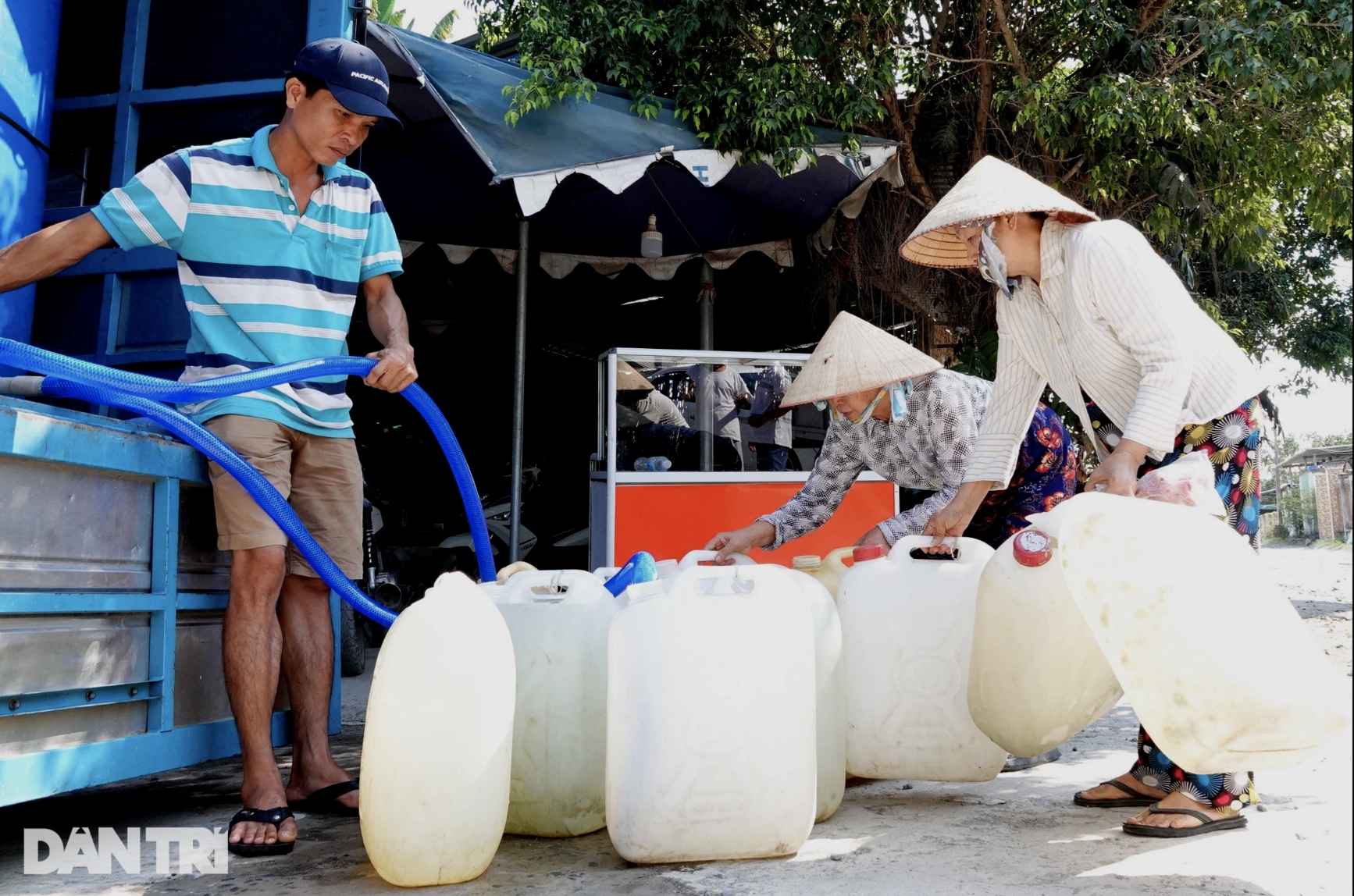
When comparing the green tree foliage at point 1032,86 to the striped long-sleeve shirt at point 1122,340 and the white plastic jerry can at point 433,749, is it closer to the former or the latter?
the striped long-sleeve shirt at point 1122,340

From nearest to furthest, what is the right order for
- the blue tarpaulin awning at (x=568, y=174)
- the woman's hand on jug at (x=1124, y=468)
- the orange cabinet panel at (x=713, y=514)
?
the woman's hand on jug at (x=1124, y=468) < the blue tarpaulin awning at (x=568, y=174) < the orange cabinet panel at (x=713, y=514)

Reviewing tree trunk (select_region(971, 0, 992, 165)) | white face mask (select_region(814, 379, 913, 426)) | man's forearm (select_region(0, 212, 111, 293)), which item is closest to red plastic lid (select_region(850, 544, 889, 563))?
white face mask (select_region(814, 379, 913, 426))

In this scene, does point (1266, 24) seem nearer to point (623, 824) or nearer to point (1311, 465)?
point (1311, 465)

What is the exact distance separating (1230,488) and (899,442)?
1104mm

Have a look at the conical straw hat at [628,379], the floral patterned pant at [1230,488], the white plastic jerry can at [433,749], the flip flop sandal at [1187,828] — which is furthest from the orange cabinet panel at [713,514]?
the white plastic jerry can at [433,749]

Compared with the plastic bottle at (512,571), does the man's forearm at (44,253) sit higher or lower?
higher

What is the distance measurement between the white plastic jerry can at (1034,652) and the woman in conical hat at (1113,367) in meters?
0.23

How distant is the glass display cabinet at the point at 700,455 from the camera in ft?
16.4

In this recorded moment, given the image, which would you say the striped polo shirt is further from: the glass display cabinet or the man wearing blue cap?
the glass display cabinet

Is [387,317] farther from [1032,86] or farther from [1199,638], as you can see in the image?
[1032,86]

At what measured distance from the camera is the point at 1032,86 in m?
5.13

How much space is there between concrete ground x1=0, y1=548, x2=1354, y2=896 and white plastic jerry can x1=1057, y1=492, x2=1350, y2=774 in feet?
0.19

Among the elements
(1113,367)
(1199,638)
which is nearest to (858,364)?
(1113,367)

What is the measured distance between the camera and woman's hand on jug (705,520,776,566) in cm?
306
